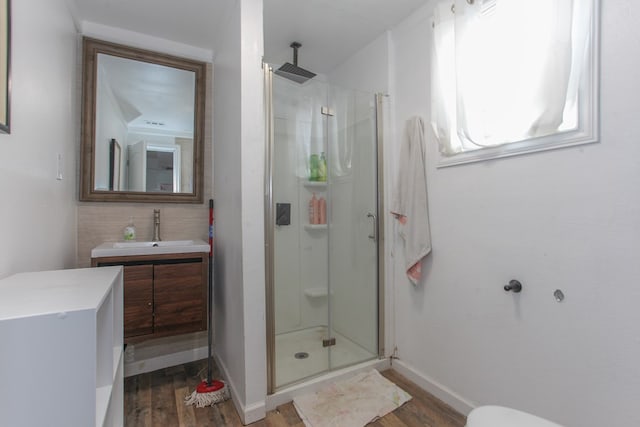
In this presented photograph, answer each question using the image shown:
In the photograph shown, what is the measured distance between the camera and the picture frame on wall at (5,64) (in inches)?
37.7

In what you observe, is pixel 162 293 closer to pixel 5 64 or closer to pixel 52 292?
pixel 52 292

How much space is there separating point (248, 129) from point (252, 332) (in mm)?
1107

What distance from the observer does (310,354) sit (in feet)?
6.96

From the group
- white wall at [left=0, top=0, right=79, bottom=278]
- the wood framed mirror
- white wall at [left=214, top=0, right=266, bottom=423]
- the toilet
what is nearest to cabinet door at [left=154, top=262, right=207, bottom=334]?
white wall at [left=214, top=0, right=266, bottom=423]

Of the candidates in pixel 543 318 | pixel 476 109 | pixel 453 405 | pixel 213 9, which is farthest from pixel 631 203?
pixel 213 9

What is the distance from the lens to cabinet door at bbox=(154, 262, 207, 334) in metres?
1.80

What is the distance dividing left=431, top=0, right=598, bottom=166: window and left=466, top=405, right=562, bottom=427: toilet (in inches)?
40.8

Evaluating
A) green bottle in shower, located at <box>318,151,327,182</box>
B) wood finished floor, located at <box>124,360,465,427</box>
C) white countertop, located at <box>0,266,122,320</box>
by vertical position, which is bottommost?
wood finished floor, located at <box>124,360,465,427</box>

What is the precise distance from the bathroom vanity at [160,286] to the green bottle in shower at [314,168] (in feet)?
2.86

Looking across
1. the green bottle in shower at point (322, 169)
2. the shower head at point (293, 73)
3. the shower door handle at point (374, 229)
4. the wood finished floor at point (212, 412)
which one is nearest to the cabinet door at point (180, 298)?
the wood finished floor at point (212, 412)

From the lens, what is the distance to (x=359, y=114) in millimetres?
2219

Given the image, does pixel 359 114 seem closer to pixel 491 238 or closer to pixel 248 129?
pixel 248 129

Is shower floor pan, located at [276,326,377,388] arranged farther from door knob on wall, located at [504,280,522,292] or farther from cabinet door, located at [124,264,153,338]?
door knob on wall, located at [504,280,522,292]

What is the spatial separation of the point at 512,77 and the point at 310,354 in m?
2.03
